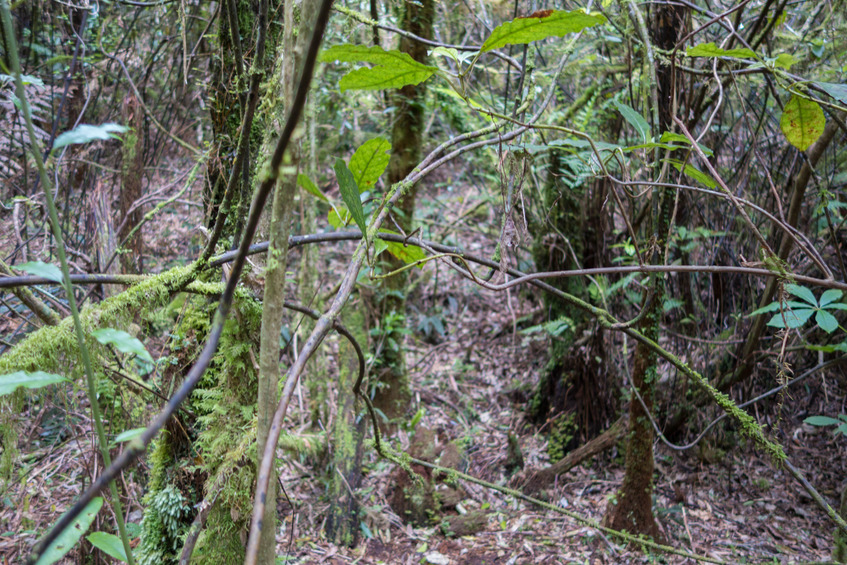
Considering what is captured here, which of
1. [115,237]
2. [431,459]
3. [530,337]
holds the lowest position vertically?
[431,459]

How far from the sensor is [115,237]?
10.6 feet

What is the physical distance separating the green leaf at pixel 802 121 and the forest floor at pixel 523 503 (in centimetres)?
111

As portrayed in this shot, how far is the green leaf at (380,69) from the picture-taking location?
Answer: 0.89m

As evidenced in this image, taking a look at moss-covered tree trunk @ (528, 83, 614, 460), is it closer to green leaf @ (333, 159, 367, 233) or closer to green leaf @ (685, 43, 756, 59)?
green leaf @ (685, 43, 756, 59)

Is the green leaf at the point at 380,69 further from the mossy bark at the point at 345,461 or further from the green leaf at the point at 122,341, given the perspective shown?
the mossy bark at the point at 345,461

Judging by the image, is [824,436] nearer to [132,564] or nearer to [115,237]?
[132,564]

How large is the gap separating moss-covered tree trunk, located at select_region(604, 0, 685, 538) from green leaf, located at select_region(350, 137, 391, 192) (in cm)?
134

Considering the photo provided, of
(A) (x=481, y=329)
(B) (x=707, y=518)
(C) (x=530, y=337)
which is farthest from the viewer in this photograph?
(A) (x=481, y=329)

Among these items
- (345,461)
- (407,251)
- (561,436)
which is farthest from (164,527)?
(561,436)

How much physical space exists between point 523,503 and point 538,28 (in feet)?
10.1

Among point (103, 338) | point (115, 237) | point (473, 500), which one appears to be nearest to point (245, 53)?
point (103, 338)

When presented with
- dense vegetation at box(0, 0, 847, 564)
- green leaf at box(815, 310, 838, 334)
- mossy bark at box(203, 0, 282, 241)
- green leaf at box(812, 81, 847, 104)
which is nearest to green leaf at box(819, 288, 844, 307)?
dense vegetation at box(0, 0, 847, 564)

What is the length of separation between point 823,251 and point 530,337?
2216 mm

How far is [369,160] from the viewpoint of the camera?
3.64ft
